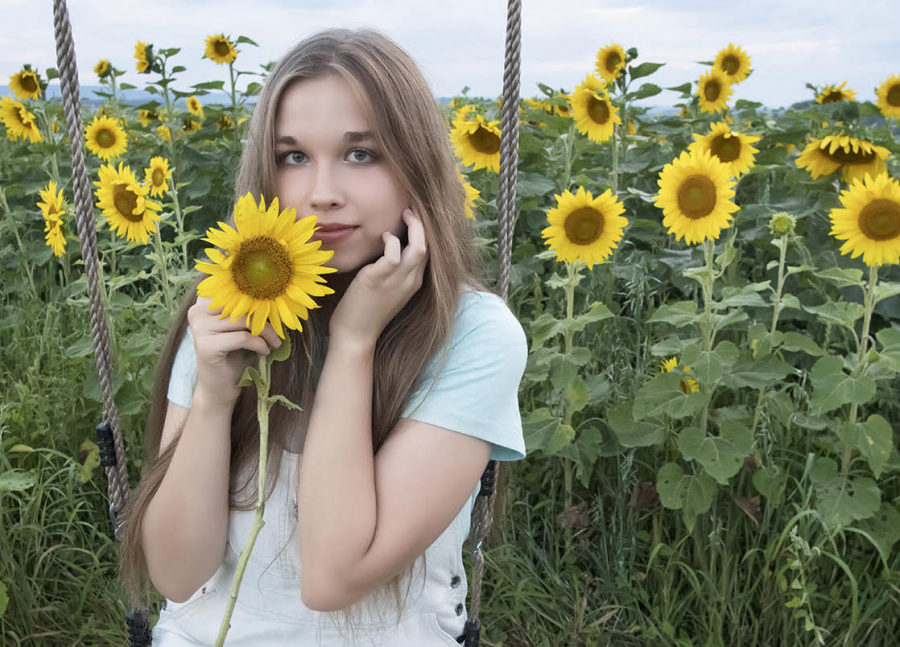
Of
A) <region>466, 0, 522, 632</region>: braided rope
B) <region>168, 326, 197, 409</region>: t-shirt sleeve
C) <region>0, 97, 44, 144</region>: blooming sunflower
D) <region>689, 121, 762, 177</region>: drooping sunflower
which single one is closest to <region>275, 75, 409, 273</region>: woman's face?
<region>466, 0, 522, 632</region>: braided rope

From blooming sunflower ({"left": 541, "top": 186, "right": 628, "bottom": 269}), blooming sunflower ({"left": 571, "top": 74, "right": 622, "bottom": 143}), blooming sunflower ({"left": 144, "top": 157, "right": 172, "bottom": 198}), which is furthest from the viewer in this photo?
blooming sunflower ({"left": 571, "top": 74, "right": 622, "bottom": 143})

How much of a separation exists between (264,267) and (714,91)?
358cm

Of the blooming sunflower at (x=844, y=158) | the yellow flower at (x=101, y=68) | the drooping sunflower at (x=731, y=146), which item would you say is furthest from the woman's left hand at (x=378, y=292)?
the yellow flower at (x=101, y=68)

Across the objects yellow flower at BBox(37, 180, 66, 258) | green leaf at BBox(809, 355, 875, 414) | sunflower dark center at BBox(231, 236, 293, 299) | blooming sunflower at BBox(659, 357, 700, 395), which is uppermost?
sunflower dark center at BBox(231, 236, 293, 299)

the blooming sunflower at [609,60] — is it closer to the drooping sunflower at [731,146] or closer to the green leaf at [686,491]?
the drooping sunflower at [731,146]

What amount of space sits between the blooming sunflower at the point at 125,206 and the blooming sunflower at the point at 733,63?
2.96 m

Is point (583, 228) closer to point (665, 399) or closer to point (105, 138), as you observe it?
point (665, 399)

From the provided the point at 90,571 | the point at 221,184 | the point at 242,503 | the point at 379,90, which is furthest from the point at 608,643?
the point at 221,184

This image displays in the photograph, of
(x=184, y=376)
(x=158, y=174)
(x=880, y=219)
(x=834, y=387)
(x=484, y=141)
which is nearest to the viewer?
(x=184, y=376)

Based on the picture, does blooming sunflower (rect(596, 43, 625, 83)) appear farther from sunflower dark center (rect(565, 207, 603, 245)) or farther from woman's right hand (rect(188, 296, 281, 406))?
woman's right hand (rect(188, 296, 281, 406))

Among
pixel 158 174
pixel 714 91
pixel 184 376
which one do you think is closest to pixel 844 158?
pixel 714 91

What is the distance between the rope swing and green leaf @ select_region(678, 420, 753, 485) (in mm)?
712

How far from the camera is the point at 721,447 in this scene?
204cm

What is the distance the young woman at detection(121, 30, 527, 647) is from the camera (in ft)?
4.05
